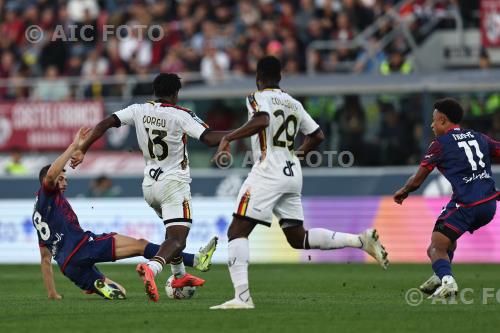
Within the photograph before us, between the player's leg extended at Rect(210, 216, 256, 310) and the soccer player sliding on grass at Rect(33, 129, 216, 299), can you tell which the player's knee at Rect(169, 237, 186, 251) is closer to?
the soccer player sliding on grass at Rect(33, 129, 216, 299)

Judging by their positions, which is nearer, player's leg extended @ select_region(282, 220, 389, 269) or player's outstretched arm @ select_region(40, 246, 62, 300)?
player's leg extended @ select_region(282, 220, 389, 269)

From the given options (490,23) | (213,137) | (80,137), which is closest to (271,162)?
(213,137)

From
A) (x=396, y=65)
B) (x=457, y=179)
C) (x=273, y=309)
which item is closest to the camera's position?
(x=273, y=309)

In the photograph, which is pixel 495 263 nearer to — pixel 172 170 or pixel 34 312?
pixel 172 170

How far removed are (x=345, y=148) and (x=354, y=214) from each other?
303 cm

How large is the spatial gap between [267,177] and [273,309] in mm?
1343

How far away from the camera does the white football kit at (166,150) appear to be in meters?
13.7

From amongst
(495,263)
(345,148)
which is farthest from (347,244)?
(345,148)

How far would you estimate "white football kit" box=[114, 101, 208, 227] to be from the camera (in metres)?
13.7

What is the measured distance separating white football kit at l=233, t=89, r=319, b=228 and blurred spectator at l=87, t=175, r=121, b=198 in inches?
529

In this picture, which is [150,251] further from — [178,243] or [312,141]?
[312,141]

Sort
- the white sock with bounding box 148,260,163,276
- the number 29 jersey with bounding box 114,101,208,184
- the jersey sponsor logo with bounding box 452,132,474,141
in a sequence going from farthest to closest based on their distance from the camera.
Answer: the jersey sponsor logo with bounding box 452,132,474,141, the number 29 jersey with bounding box 114,101,208,184, the white sock with bounding box 148,260,163,276

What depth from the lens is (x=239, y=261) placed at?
1212 cm

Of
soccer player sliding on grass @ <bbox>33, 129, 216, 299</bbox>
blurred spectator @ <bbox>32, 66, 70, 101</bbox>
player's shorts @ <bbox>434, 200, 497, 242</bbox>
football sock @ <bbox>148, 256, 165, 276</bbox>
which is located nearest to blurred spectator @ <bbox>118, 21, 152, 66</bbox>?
blurred spectator @ <bbox>32, 66, 70, 101</bbox>
